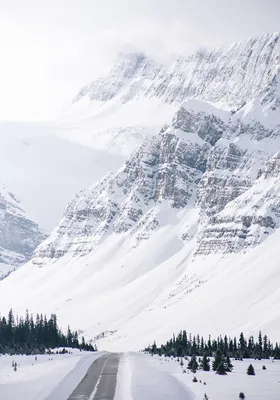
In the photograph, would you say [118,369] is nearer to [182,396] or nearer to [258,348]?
[182,396]

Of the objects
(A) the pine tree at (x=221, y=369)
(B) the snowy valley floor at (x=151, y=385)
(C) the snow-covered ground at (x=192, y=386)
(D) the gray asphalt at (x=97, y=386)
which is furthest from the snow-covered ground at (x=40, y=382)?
(A) the pine tree at (x=221, y=369)

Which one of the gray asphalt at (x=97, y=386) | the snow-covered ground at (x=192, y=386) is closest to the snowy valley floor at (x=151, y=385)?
the snow-covered ground at (x=192, y=386)

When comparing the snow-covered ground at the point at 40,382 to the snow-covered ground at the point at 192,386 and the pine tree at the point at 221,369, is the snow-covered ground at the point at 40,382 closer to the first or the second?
the snow-covered ground at the point at 192,386

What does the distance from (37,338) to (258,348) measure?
52.6 meters

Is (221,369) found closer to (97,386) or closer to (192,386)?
(192,386)

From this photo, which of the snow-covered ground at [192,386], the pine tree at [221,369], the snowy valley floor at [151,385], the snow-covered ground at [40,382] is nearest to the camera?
the snow-covered ground at [192,386]

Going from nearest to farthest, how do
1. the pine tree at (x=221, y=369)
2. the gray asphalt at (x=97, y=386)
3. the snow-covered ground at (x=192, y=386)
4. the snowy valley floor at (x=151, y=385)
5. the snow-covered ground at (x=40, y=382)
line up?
the gray asphalt at (x=97, y=386), the snow-covered ground at (x=192, y=386), the snowy valley floor at (x=151, y=385), the snow-covered ground at (x=40, y=382), the pine tree at (x=221, y=369)

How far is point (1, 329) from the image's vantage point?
17475 centimetres

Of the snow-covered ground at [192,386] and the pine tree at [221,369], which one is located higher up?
the pine tree at [221,369]

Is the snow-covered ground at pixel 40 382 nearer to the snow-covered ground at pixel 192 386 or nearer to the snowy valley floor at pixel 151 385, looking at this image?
the snowy valley floor at pixel 151 385

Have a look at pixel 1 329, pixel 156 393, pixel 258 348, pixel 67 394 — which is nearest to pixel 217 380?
pixel 156 393

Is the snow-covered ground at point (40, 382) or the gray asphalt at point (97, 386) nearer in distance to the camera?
the gray asphalt at point (97, 386)

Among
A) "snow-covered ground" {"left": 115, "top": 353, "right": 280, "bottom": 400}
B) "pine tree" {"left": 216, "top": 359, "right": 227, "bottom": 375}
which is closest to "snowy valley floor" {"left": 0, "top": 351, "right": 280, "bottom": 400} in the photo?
"snow-covered ground" {"left": 115, "top": 353, "right": 280, "bottom": 400}

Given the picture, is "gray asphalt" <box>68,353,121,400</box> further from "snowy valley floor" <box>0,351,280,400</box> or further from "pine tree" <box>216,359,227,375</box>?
"pine tree" <box>216,359,227,375</box>
